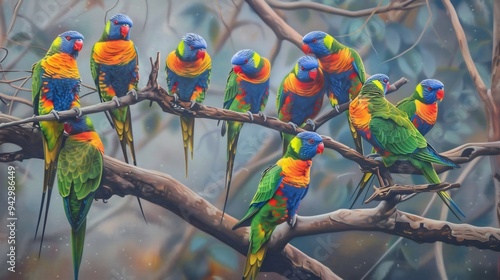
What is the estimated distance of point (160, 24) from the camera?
6.54 feet

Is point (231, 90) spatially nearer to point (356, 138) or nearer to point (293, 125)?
point (293, 125)

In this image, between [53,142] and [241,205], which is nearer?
[53,142]

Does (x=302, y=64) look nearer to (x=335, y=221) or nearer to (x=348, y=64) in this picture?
(x=348, y=64)

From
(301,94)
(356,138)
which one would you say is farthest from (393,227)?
(301,94)

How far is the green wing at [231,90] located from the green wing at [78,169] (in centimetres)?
53

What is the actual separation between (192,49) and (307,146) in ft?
1.85

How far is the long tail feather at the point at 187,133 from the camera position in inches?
77.9

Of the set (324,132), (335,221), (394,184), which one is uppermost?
(324,132)

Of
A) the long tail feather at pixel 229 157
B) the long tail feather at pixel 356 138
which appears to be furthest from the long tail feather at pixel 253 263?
the long tail feather at pixel 356 138

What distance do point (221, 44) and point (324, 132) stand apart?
534 mm

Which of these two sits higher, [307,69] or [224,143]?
[307,69]

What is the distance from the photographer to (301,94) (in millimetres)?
1985

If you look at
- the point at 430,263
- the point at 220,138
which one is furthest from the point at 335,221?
the point at 220,138

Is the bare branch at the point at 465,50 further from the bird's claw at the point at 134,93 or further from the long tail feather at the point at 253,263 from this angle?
the bird's claw at the point at 134,93
